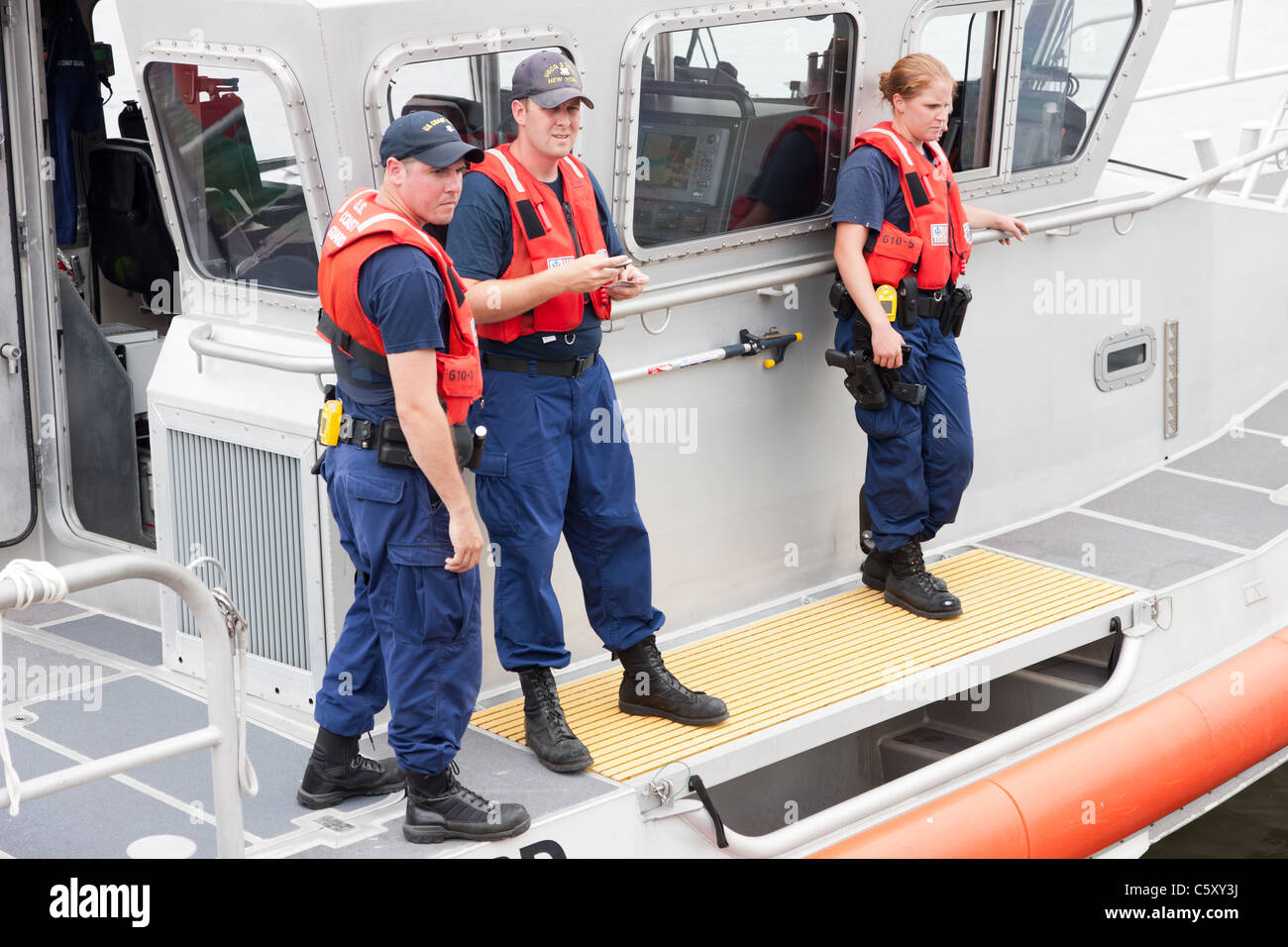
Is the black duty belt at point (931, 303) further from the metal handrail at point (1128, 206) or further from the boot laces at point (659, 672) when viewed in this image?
the boot laces at point (659, 672)

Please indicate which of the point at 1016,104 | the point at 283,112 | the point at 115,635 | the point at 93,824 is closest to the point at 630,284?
the point at 283,112

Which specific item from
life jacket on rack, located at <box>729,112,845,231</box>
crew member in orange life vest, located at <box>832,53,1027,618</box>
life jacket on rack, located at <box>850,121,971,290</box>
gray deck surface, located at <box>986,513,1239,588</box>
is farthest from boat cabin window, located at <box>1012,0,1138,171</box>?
gray deck surface, located at <box>986,513,1239,588</box>

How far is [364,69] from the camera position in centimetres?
345

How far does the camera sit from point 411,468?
3.15 meters

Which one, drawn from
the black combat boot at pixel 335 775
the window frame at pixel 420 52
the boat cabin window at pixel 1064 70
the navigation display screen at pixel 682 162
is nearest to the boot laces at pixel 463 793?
the black combat boot at pixel 335 775

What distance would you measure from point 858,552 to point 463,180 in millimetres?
2097

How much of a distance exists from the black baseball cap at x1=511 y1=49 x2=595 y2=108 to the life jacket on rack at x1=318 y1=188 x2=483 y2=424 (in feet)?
1.65

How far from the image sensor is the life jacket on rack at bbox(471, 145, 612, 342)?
353cm

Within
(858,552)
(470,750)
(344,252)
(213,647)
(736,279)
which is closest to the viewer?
(213,647)

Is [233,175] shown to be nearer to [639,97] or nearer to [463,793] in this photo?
[639,97]

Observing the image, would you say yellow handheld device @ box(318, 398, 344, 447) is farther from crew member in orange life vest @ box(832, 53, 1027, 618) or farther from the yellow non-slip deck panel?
crew member in orange life vest @ box(832, 53, 1027, 618)
